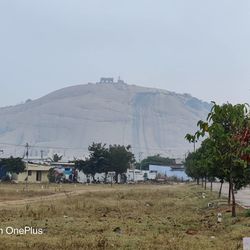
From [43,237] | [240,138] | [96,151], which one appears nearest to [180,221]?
[43,237]

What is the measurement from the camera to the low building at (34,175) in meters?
120

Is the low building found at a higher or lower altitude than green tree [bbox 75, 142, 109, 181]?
lower

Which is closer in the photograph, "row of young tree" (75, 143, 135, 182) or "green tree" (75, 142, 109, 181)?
"green tree" (75, 142, 109, 181)

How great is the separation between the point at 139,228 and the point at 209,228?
2.97 meters

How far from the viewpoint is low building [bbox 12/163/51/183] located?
120 m

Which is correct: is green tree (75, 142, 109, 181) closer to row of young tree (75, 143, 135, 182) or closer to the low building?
row of young tree (75, 143, 135, 182)

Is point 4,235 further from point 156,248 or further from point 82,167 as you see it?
point 82,167

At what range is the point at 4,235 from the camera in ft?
55.7

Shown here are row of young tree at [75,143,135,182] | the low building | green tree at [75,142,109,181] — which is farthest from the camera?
row of young tree at [75,143,135,182]

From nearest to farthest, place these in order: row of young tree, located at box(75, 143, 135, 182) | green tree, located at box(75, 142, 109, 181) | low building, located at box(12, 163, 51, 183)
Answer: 1. low building, located at box(12, 163, 51, 183)
2. green tree, located at box(75, 142, 109, 181)
3. row of young tree, located at box(75, 143, 135, 182)

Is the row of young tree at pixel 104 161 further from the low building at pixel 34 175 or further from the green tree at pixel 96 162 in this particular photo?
the low building at pixel 34 175

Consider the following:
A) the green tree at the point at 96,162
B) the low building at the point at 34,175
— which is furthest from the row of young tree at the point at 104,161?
the low building at the point at 34,175

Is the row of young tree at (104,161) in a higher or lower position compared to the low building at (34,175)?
higher

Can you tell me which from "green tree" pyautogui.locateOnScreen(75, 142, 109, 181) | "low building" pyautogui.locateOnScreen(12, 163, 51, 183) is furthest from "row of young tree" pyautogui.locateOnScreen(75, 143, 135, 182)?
"low building" pyautogui.locateOnScreen(12, 163, 51, 183)
